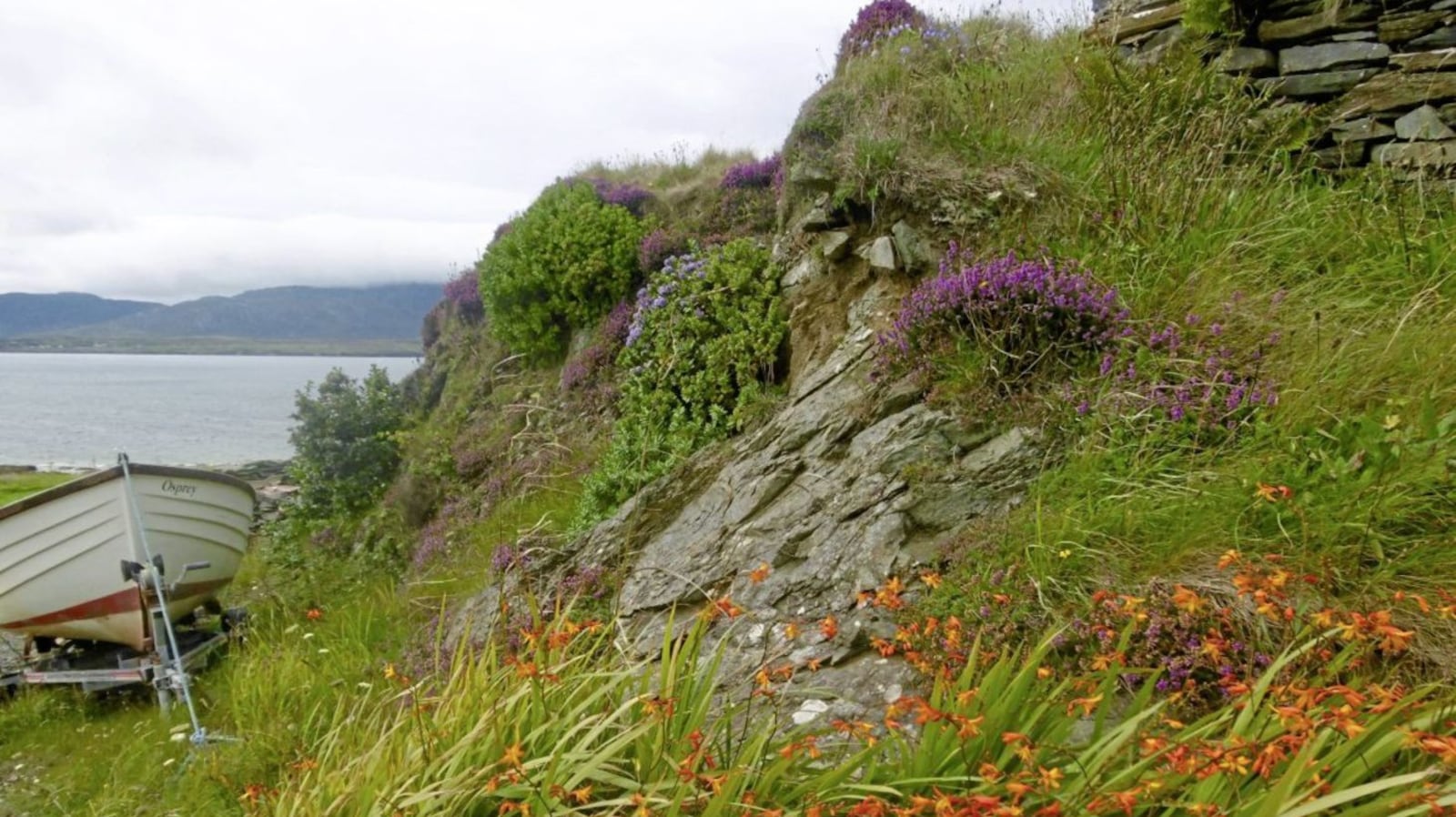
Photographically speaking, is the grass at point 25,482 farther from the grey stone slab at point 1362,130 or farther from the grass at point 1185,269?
the grey stone slab at point 1362,130

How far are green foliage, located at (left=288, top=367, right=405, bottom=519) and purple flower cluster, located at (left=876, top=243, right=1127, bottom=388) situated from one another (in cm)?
903

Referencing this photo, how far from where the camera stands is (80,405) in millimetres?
50656

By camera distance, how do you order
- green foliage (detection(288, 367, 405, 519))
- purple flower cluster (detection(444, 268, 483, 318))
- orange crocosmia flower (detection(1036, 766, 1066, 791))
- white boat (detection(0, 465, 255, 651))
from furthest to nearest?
purple flower cluster (detection(444, 268, 483, 318)) → green foliage (detection(288, 367, 405, 519)) → white boat (detection(0, 465, 255, 651)) → orange crocosmia flower (detection(1036, 766, 1066, 791))

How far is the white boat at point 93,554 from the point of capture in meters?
7.06

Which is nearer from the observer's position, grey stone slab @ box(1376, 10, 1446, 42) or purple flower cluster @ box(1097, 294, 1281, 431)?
purple flower cluster @ box(1097, 294, 1281, 431)

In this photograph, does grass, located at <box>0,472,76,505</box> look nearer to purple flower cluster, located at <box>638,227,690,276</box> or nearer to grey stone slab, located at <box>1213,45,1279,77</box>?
purple flower cluster, located at <box>638,227,690,276</box>

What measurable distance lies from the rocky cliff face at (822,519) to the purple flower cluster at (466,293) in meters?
9.20

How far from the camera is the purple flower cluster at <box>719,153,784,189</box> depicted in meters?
9.45

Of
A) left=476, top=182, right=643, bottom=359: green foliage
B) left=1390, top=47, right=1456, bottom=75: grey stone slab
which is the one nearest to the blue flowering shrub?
left=476, top=182, right=643, bottom=359: green foliage

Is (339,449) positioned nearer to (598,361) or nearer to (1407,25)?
(598,361)

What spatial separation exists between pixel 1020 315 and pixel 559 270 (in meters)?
6.47

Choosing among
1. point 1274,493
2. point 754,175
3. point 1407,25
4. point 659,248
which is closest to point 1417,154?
point 1407,25

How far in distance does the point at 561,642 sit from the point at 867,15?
8592 mm

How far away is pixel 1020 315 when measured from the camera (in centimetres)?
412
